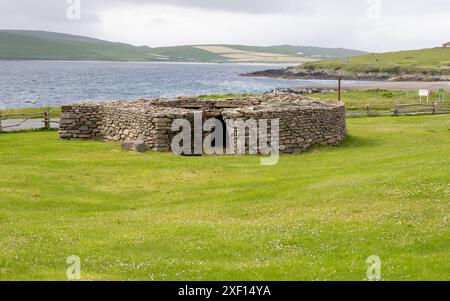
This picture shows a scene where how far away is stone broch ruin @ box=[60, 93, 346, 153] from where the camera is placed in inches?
1186

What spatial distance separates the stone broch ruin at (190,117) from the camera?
1186 inches

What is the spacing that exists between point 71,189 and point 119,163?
206 inches

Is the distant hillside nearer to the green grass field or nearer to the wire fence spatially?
the green grass field

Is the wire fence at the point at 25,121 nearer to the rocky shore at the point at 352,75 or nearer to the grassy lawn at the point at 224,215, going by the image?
the grassy lawn at the point at 224,215

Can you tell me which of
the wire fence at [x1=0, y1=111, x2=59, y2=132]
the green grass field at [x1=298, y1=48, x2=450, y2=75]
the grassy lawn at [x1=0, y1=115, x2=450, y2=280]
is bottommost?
the grassy lawn at [x1=0, y1=115, x2=450, y2=280]

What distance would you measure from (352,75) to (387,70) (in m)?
10.4

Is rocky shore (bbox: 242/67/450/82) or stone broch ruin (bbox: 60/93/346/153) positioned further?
rocky shore (bbox: 242/67/450/82)

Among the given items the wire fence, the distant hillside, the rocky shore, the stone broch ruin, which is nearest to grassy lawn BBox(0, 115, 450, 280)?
the stone broch ruin

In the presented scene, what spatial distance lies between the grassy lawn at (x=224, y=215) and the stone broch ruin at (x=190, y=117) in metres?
1.74

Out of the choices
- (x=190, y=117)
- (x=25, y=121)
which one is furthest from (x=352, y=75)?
(x=190, y=117)

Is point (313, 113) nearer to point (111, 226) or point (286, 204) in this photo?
point (286, 204)

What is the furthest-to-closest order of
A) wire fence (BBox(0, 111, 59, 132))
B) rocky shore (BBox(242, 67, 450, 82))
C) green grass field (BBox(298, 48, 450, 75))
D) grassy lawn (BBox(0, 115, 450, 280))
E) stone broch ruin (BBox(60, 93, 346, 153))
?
green grass field (BBox(298, 48, 450, 75)), rocky shore (BBox(242, 67, 450, 82)), wire fence (BBox(0, 111, 59, 132)), stone broch ruin (BBox(60, 93, 346, 153)), grassy lawn (BBox(0, 115, 450, 280))

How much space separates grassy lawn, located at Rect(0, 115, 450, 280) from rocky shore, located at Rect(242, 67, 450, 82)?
4492 inches

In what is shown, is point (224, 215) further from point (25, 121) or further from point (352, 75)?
point (352, 75)
